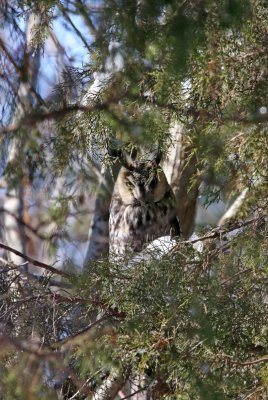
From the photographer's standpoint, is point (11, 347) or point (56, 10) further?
point (56, 10)

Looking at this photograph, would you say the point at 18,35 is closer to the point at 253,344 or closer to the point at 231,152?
the point at 231,152

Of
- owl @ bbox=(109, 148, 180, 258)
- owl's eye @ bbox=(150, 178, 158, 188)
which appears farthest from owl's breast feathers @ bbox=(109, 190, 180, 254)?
owl's eye @ bbox=(150, 178, 158, 188)

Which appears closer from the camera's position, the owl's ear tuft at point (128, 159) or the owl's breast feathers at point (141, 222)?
the owl's ear tuft at point (128, 159)

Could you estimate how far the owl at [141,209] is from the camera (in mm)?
4770

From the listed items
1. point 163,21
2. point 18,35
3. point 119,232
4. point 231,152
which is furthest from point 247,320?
point 119,232

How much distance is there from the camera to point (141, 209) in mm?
4828

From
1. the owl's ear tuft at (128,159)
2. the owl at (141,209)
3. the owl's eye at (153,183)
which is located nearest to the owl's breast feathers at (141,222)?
the owl at (141,209)

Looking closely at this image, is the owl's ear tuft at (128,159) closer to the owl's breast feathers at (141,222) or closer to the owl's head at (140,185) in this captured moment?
the owl's head at (140,185)

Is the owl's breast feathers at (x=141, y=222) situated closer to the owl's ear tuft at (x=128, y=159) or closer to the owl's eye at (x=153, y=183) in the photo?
the owl's eye at (x=153, y=183)

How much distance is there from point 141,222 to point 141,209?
8 cm

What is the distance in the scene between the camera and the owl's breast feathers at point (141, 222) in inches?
188

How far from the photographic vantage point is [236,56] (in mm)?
3111

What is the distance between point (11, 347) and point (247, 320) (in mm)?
858

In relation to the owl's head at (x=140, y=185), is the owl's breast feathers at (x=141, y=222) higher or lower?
lower
